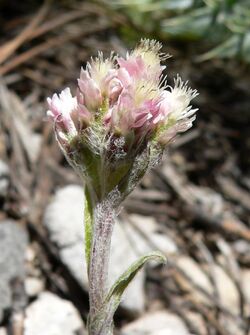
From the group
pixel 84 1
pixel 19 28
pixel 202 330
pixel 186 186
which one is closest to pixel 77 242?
pixel 202 330

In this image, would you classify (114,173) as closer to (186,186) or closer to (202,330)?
Answer: (202,330)

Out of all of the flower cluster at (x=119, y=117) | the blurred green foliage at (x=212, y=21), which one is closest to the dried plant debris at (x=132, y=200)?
the blurred green foliage at (x=212, y=21)

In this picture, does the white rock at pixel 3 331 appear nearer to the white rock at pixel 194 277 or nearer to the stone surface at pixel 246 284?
the white rock at pixel 194 277

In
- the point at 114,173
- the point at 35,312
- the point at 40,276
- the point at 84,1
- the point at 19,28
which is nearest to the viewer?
the point at 114,173

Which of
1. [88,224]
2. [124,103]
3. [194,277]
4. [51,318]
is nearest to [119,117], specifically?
[124,103]

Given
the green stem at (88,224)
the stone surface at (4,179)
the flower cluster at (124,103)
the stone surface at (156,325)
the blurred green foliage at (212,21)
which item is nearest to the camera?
the flower cluster at (124,103)

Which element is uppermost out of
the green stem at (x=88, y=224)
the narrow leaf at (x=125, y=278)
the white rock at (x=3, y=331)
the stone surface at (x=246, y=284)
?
the green stem at (x=88, y=224)

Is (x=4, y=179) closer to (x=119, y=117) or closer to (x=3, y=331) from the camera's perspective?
(x=3, y=331)

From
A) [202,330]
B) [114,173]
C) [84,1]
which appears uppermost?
[84,1]
